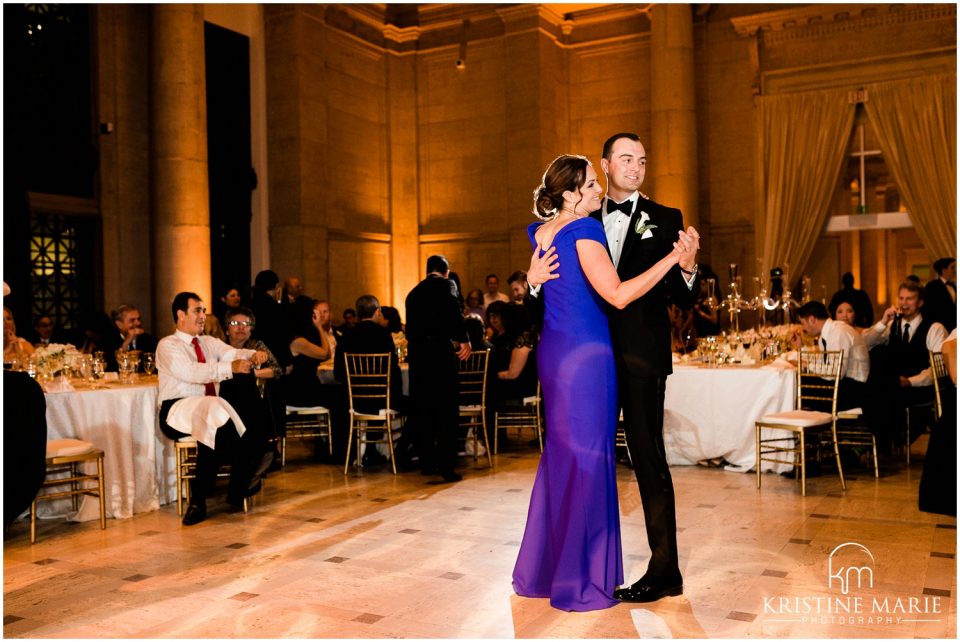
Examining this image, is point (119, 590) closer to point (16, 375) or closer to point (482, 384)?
point (16, 375)

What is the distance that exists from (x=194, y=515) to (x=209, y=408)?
66 centimetres

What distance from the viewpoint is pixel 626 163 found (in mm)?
3537

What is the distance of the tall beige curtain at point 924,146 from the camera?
12961 millimetres

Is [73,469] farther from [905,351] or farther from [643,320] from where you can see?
[905,351]

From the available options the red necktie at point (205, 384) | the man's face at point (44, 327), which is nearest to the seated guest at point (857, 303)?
the red necktie at point (205, 384)

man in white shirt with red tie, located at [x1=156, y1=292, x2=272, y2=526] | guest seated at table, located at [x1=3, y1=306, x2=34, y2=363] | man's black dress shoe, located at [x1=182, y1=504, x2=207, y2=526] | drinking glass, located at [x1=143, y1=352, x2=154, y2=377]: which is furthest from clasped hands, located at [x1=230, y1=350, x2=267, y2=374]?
guest seated at table, located at [x1=3, y1=306, x2=34, y2=363]

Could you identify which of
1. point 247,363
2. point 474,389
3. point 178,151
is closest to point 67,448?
point 247,363

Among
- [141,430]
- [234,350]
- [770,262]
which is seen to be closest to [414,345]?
[234,350]

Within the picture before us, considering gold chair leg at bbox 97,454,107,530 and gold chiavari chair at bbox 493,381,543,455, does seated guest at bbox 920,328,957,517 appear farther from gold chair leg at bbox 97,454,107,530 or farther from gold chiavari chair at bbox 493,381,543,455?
gold chiavari chair at bbox 493,381,543,455

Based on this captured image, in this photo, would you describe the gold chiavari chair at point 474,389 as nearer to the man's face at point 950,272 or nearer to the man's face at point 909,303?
the man's face at point 909,303

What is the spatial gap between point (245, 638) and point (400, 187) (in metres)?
13.1

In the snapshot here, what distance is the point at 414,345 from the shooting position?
7.02m

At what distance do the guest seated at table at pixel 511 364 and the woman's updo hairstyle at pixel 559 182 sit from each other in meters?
4.17

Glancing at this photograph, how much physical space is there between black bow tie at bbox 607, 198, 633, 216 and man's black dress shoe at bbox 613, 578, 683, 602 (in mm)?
1546
